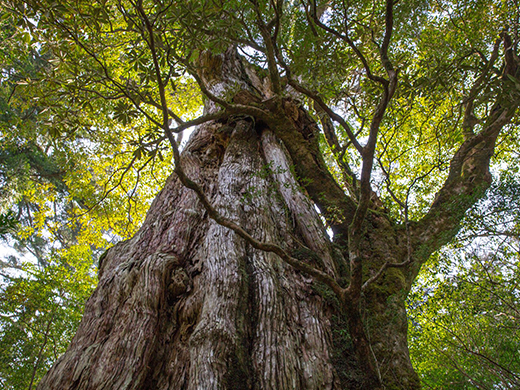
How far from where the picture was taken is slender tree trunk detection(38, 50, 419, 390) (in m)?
1.73

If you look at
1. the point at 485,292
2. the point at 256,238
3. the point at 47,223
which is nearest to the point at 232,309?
the point at 256,238

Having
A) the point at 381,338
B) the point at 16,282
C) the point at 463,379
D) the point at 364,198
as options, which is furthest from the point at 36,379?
the point at 463,379

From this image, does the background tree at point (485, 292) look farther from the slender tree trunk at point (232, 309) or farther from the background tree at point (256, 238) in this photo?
the slender tree trunk at point (232, 309)

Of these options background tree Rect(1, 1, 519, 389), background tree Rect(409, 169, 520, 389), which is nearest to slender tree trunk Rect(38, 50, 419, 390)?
background tree Rect(1, 1, 519, 389)

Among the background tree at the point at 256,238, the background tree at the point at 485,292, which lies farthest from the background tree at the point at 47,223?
the background tree at the point at 485,292

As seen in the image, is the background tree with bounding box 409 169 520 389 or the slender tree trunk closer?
the slender tree trunk

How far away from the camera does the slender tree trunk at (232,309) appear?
173 cm

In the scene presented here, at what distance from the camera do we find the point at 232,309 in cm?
199

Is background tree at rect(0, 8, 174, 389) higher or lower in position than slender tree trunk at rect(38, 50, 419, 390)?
higher

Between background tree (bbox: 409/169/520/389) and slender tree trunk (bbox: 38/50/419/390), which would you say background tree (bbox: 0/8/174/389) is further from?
background tree (bbox: 409/169/520/389)

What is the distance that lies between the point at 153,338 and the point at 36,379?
4.60m

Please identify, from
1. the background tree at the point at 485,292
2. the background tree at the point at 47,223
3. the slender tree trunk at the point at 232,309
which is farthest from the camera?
the background tree at the point at 47,223

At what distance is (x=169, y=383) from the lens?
1780 mm

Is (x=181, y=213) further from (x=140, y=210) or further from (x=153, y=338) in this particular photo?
(x=140, y=210)
